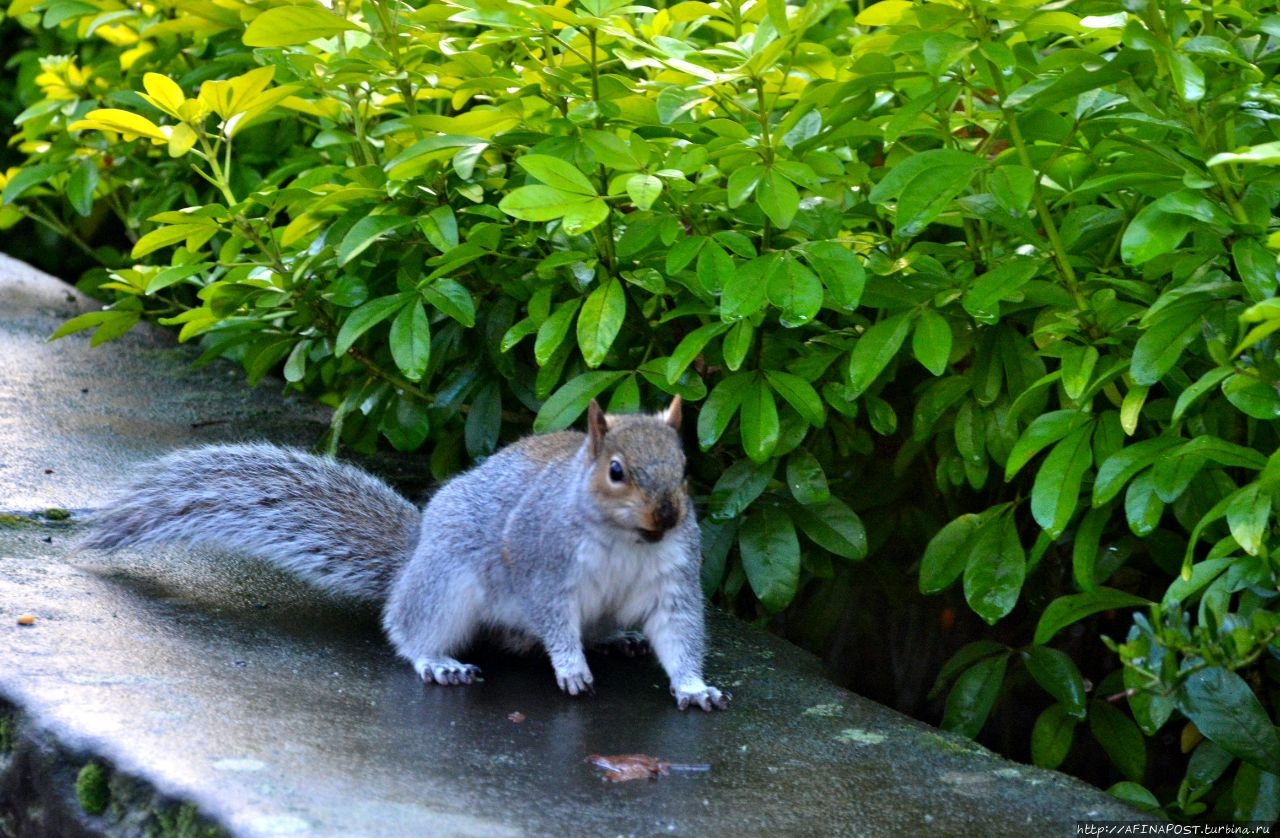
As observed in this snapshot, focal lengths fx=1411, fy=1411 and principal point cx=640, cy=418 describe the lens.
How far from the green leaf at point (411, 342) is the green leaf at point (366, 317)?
3cm

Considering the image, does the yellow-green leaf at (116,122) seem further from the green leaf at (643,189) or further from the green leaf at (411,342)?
the green leaf at (643,189)

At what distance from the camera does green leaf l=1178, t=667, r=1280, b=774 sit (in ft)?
6.82

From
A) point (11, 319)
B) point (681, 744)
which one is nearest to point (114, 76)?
point (11, 319)

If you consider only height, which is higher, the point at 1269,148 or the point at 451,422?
the point at 1269,148

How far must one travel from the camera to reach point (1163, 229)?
1988 mm

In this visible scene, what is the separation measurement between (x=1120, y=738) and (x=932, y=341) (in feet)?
2.73

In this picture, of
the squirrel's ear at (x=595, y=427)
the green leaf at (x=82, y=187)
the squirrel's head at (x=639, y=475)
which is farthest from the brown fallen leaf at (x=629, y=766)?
the green leaf at (x=82, y=187)

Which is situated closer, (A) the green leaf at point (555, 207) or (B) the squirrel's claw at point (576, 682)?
(A) the green leaf at point (555, 207)

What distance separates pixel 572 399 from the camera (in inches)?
106

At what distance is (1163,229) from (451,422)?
1711 millimetres

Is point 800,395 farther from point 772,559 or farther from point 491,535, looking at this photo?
point 491,535

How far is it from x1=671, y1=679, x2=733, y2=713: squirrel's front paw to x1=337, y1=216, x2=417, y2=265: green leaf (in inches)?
38.2

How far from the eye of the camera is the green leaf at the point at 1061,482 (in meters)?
2.15

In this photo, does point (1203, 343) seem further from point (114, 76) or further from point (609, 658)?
point (114, 76)
